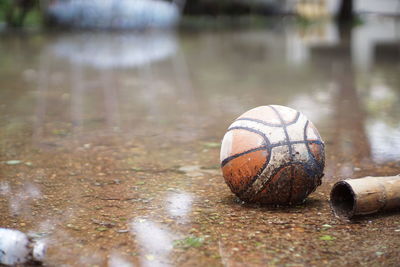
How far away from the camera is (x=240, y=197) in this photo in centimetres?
454

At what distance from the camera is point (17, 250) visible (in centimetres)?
334

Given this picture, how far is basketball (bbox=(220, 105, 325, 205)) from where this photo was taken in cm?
436

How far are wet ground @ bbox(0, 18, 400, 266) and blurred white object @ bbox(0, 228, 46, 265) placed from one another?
0.40 feet

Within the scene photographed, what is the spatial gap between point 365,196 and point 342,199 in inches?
11.8

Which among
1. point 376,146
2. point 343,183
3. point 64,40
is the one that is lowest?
point 64,40

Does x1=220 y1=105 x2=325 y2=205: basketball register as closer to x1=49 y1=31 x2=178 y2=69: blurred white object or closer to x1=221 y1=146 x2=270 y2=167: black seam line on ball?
x1=221 y1=146 x2=270 y2=167: black seam line on ball

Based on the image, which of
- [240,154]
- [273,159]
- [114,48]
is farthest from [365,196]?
[114,48]

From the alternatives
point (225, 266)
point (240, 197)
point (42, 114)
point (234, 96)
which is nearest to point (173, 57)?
point (234, 96)

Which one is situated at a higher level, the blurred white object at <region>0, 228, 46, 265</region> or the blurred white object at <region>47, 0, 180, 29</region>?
the blurred white object at <region>0, 228, 46, 265</region>

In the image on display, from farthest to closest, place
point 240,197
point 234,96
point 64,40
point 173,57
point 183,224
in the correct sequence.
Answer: point 64,40 < point 173,57 < point 234,96 < point 240,197 < point 183,224

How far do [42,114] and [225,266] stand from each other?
17.6 ft

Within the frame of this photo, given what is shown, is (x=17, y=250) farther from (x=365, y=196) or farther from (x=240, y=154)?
(x=365, y=196)

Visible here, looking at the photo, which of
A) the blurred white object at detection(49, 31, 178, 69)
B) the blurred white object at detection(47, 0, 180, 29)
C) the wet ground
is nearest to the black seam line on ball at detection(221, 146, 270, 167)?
the wet ground

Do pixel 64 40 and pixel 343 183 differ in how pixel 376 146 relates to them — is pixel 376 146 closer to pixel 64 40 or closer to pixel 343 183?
pixel 343 183
